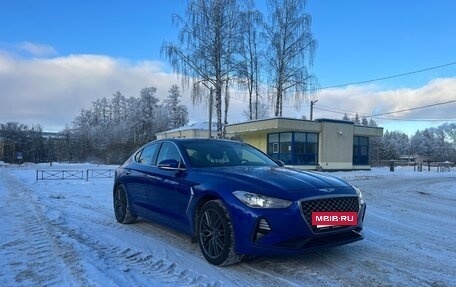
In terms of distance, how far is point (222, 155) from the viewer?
647 centimetres

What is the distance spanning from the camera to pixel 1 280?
4586 millimetres

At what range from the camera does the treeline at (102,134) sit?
6675cm

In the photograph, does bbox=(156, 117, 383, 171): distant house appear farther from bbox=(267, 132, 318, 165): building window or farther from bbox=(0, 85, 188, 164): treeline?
bbox=(0, 85, 188, 164): treeline

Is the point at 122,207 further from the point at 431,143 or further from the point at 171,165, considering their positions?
the point at 431,143

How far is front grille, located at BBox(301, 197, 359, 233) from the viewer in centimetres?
476

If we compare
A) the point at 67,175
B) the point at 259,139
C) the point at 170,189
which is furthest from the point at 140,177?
the point at 259,139

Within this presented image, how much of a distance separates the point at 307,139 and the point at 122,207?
28.8 m

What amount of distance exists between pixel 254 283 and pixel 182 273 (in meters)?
0.86

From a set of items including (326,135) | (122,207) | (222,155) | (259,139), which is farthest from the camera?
(259,139)

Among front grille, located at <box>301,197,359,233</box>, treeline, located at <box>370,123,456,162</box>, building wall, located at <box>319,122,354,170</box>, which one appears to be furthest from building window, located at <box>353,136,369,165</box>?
treeline, located at <box>370,123,456,162</box>

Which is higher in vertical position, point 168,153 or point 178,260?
point 168,153

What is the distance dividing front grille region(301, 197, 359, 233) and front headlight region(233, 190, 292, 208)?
220 mm

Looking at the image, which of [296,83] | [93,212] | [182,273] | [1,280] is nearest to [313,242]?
[182,273]

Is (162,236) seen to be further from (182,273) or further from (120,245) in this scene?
(182,273)
